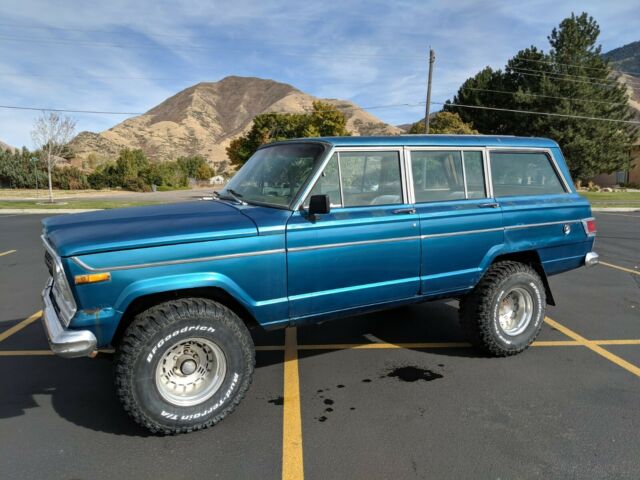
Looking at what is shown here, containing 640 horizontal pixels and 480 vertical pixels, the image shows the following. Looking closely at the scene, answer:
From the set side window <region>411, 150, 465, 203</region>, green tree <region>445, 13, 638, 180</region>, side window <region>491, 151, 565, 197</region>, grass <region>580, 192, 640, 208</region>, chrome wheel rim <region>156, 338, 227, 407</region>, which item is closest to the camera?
chrome wheel rim <region>156, 338, 227, 407</region>

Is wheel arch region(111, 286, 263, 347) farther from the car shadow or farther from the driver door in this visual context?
the car shadow

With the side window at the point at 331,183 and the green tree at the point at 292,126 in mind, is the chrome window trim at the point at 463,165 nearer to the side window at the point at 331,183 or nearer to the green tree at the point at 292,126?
the side window at the point at 331,183

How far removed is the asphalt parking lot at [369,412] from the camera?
258cm

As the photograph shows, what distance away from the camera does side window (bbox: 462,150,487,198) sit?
3.95 metres

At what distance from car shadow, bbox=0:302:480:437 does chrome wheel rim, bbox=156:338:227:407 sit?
34cm

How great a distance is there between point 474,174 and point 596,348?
2.20 m

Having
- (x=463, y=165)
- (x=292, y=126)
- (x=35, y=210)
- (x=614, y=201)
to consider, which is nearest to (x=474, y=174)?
(x=463, y=165)

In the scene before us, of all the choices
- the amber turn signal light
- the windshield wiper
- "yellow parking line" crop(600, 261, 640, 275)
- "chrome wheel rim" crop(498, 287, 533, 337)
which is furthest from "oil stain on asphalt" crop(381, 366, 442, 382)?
"yellow parking line" crop(600, 261, 640, 275)

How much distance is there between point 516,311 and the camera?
427cm

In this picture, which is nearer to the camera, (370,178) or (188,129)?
(370,178)

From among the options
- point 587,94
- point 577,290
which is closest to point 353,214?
point 577,290

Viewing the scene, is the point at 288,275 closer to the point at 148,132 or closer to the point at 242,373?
the point at 242,373

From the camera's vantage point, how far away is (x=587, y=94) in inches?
1495

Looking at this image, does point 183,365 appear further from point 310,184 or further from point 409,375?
point 409,375
